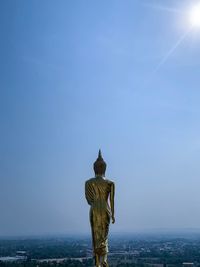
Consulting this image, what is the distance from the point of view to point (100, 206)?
22.3ft

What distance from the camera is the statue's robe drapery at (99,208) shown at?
677 centimetres

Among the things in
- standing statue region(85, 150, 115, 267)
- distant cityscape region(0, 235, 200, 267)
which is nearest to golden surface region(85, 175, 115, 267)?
standing statue region(85, 150, 115, 267)

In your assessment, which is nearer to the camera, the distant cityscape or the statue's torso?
the statue's torso

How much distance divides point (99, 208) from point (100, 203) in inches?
2.7

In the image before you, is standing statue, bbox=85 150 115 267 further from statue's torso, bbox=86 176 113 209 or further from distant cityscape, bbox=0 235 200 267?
distant cityscape, bbox=0 235 200 267

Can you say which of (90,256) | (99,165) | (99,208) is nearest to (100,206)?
(99,208)

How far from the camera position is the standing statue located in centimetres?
677

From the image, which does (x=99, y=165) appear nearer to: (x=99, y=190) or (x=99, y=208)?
(x=99, y=190)

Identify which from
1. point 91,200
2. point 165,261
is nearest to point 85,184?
point 91,200

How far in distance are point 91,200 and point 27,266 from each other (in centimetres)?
4727

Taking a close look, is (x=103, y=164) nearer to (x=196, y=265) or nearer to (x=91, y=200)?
(x=91, y=200)

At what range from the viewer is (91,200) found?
689cm

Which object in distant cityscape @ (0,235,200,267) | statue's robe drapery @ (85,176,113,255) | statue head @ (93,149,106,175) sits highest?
distant cityscape @ (0,235,200,267)

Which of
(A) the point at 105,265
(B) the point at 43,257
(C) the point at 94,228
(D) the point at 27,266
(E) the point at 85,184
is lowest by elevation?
(A) the point at 105,265
